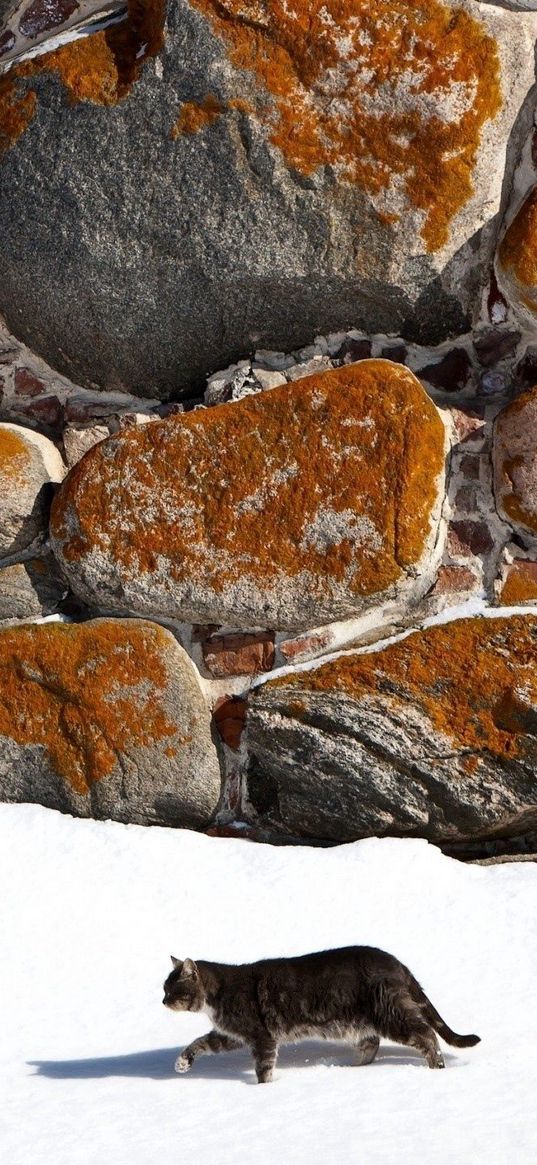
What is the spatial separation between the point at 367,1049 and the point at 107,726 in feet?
3.97

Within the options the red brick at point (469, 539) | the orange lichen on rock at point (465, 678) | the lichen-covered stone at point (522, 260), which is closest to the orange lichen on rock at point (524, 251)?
the lichen-covered stone at point (522, 260)

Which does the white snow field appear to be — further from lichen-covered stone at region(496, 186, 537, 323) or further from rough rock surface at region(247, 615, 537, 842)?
lichen-covered stone at region(496, 186, 537, 323)

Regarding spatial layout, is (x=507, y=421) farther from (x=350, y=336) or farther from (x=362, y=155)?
(x=362, y=155)

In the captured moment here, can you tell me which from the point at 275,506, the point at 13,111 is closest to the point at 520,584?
the point at 275,506

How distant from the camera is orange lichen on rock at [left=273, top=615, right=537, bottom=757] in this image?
2.88 metres

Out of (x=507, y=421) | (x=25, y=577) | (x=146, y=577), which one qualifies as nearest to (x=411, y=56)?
(x=507, y=421)

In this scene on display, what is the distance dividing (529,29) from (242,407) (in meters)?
1.03

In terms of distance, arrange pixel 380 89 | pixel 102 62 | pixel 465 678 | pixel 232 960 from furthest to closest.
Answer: pixel 102 62, pixel 380 89, pixel 465 678, pixel 232 960

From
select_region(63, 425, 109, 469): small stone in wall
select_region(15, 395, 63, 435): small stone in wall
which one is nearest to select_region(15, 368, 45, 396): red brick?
select_region(15, 395, 63, 435): small stone in wall

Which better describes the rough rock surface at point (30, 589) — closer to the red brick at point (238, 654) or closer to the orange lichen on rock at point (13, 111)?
the red brick at point (238, 654)

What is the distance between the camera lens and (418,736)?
2934 mm

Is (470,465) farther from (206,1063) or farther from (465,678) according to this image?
(206,1063)

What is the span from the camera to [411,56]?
3.02m

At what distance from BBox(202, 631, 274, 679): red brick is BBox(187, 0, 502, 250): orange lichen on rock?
95cm
